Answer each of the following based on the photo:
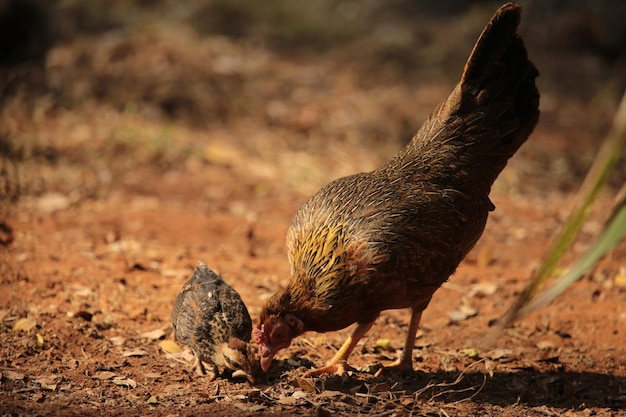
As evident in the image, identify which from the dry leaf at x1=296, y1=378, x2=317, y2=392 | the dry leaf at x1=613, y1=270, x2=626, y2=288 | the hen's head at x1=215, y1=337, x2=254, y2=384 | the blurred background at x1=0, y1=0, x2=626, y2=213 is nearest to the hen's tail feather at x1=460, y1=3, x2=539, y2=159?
the dry leaf at x1=613, y1=270, x2=626, y2=288

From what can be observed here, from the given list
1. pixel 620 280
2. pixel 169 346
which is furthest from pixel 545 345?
pixel 169 346

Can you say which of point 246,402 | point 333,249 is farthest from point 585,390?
point 246,402

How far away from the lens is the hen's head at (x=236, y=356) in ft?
Answer: 12.6

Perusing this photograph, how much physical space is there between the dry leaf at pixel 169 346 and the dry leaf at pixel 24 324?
0.80 metres

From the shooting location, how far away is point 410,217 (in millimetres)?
4137

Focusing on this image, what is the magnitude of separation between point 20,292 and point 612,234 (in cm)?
417

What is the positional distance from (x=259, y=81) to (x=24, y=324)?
724 cm

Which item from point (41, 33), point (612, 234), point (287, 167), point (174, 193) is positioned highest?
point (41, 33)

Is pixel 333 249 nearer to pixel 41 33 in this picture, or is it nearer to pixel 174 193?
pixel 174 193

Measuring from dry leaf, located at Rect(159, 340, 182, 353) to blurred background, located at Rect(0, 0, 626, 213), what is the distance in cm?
283

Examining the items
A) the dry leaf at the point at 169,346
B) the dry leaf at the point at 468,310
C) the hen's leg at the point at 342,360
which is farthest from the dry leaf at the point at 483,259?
the dry leaf at the point at 169,346

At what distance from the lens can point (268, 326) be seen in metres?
3.91

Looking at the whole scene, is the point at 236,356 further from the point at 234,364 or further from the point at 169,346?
the point at 169,346

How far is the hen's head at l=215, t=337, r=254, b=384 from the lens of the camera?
12.6 feet
